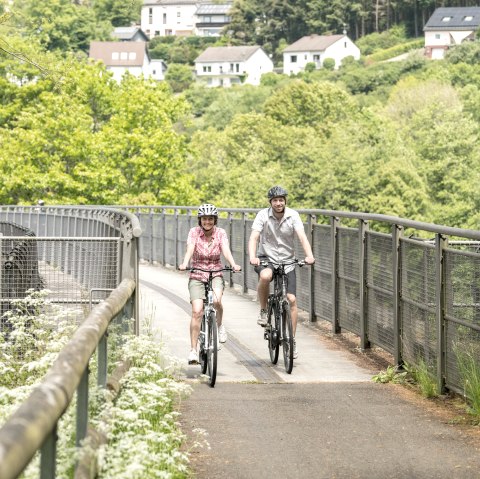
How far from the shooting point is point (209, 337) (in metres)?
10.9

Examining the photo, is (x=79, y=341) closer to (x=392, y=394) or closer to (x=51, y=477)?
(x=51, y=477)

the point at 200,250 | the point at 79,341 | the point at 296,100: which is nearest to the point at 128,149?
the point at 296,100

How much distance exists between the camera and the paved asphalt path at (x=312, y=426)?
758cm

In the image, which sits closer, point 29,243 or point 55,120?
point 29,243

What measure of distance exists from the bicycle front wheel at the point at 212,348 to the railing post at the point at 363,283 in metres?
2.82

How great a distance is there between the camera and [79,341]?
4.67m

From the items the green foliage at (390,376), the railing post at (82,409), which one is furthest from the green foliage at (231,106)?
the railing post at (82,409)

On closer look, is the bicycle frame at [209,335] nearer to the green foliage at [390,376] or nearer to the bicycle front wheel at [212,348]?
the bicycle front wheel at [212,348]

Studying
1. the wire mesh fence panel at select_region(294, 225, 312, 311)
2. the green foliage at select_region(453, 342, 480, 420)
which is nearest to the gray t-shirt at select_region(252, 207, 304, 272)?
the green foliage at select_region(453, 342, 480, 420)

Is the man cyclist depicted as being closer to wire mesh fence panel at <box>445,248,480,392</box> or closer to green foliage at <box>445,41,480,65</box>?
wire mesh fence panel at <box>445,248,480,392</box>

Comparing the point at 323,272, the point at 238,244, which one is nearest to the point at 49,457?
the point at 323,272

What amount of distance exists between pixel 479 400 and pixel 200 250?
10.1ft

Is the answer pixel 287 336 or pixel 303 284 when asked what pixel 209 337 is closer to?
pixel 287 336

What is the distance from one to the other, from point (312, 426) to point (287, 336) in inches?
109
